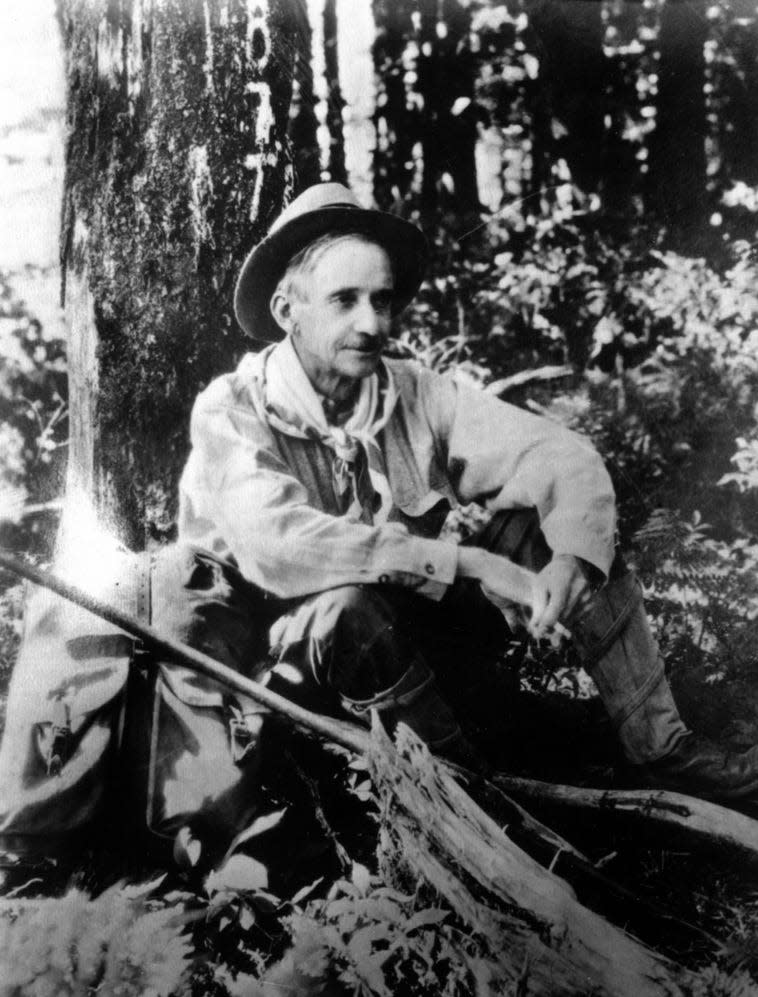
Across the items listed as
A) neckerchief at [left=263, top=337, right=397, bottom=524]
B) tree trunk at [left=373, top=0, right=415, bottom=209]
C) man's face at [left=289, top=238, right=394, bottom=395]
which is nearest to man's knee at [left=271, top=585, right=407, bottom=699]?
neckerchief at [left=263, top=337, right=397, bottom=524]

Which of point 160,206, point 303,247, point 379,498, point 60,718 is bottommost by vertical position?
point 60,718

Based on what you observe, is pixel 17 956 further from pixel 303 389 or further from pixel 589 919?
pixel 303 389

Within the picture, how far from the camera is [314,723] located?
2459 millimetres

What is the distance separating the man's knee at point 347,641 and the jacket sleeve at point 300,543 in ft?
0.15

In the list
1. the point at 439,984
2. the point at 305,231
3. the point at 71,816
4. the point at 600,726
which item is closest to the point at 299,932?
the point at 439,984

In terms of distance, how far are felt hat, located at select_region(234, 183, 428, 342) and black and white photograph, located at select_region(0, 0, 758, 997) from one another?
0.01 metres

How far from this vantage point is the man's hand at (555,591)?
2.55 m

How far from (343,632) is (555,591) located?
0.55m

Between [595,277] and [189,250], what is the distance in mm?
1160

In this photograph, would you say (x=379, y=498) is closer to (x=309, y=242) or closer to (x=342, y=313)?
(x=342, y=313)

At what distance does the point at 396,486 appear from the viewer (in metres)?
2.64

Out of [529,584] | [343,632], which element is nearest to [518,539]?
[529,584]

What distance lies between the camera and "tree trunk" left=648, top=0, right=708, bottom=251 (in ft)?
9.57

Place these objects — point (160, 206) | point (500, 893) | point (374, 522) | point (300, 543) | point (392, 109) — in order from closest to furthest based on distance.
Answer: point (500, 893) < point (300, 543) < point (374, 522) < point (160, 206) < point (392, 109)
